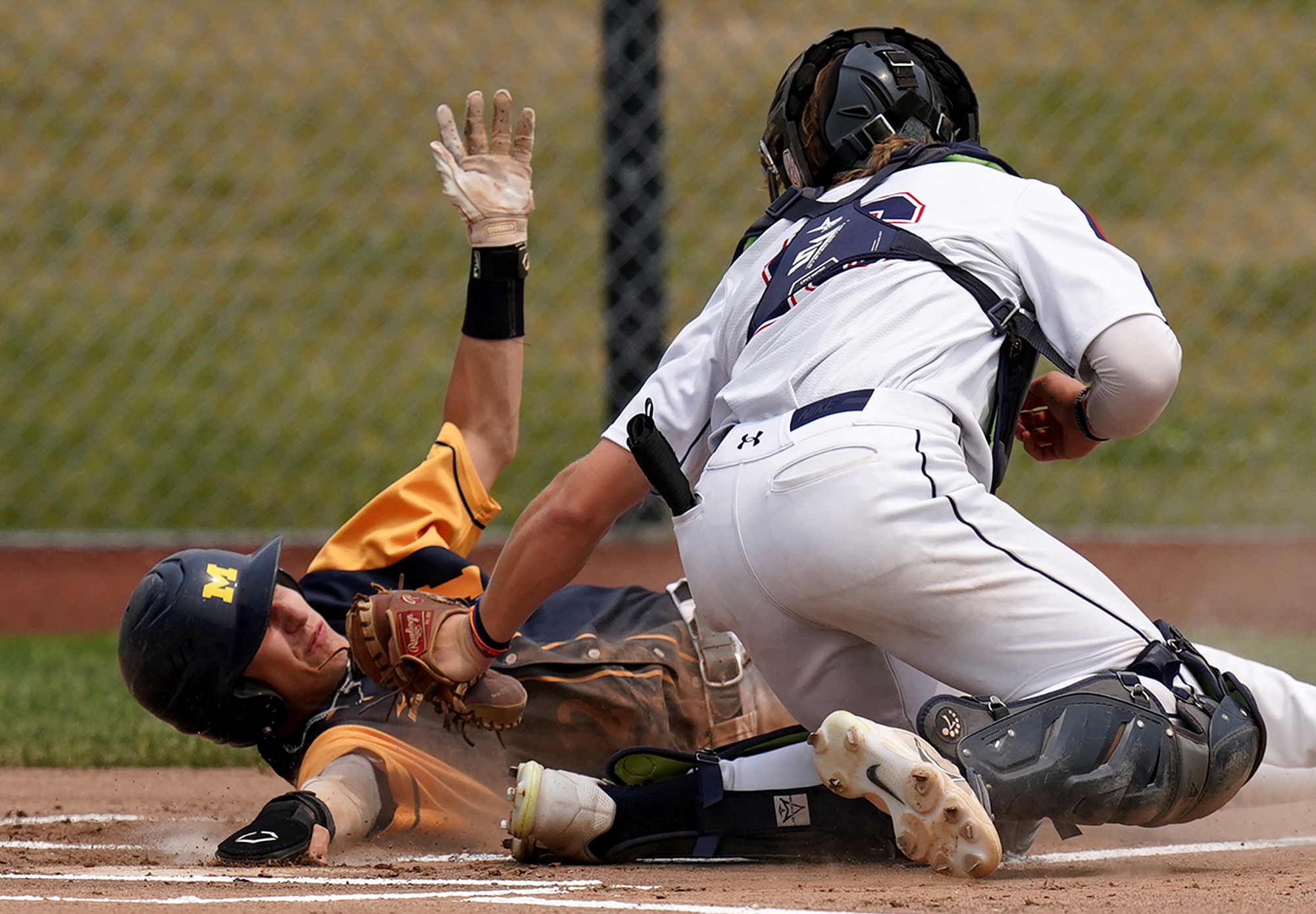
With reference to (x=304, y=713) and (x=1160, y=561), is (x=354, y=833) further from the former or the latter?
(x=1160, y=561)

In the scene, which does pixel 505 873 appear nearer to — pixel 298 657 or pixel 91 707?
pixel 298 657

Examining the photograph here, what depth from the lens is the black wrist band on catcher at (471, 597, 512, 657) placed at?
295 centimetres

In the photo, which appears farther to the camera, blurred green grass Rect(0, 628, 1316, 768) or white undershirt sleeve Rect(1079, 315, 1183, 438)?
blurred green grass Rect(0, 628, 1316, 768)

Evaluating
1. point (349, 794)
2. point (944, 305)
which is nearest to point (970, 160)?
point (944, 305)

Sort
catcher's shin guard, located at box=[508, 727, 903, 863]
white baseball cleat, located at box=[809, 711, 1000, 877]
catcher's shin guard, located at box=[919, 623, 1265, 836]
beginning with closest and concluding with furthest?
white baseball cleat, located at box=[809, 711, 1000, 877] < catcher's shin guard, located at box=[919, 623, 1265, 836] < catcher's shin guard, located at box=[508, 727, 903, 863]

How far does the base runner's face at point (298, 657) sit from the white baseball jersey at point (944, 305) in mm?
976

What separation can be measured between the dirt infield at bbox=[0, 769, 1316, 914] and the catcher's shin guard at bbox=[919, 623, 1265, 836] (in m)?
0.12

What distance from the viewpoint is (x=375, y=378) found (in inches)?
343

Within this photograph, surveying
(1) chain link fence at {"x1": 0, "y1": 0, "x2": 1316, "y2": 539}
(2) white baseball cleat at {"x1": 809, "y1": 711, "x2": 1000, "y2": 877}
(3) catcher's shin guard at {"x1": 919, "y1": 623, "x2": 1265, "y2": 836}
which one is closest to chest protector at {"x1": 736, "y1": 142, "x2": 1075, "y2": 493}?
(3) catcher's shin guard at {"x1": 919, "y1": 623, "x2": 1265, "y2": 836}

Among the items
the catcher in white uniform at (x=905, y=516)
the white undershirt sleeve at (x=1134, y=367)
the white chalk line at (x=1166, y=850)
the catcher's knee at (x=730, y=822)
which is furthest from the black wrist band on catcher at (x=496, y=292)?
the white chalk line at (x=1166, y=850)

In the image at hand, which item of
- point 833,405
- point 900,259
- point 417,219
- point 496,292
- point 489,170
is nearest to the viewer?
point 833,405

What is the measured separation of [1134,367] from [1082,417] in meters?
0.35

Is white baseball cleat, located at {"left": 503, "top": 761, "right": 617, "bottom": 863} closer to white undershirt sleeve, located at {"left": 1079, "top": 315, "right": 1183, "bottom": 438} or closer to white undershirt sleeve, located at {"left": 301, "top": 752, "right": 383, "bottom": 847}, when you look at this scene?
white undershirt sleeve, located at {"left": 301, "top": 752, "right": 383, "bottom": 847}

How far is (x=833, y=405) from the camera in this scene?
8.52 feet
